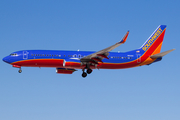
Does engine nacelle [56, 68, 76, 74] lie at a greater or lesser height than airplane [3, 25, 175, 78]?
lesser

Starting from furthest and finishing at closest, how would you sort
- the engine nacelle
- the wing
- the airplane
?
the engine nacelle, the airplane, the wing

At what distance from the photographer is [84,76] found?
66.9 m

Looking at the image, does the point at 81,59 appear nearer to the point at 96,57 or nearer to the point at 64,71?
the point at 96,57

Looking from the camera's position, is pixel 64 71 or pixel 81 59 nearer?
pixel 81 59

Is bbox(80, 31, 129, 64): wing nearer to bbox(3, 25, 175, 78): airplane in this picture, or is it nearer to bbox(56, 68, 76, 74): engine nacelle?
bbox(3, 25, 175, 78): airplane

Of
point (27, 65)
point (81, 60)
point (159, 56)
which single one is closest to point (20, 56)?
point (27, 65)

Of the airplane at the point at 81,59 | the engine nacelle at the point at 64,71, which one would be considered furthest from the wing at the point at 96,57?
the engine nacelle at the point at 64,71

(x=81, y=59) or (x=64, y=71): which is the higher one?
(x=81, y=59)

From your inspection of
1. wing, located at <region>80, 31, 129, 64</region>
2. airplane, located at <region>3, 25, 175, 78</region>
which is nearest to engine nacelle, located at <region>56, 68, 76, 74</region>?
airplane, located at <region>3, 25, 175, 78</region>

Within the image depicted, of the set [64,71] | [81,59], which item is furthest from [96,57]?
[64,71]

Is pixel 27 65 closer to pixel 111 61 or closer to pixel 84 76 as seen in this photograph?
pixel 84 76

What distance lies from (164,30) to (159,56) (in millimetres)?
8214

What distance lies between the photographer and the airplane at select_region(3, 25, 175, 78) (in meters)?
63.6

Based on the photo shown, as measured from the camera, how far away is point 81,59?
63.6 meters
